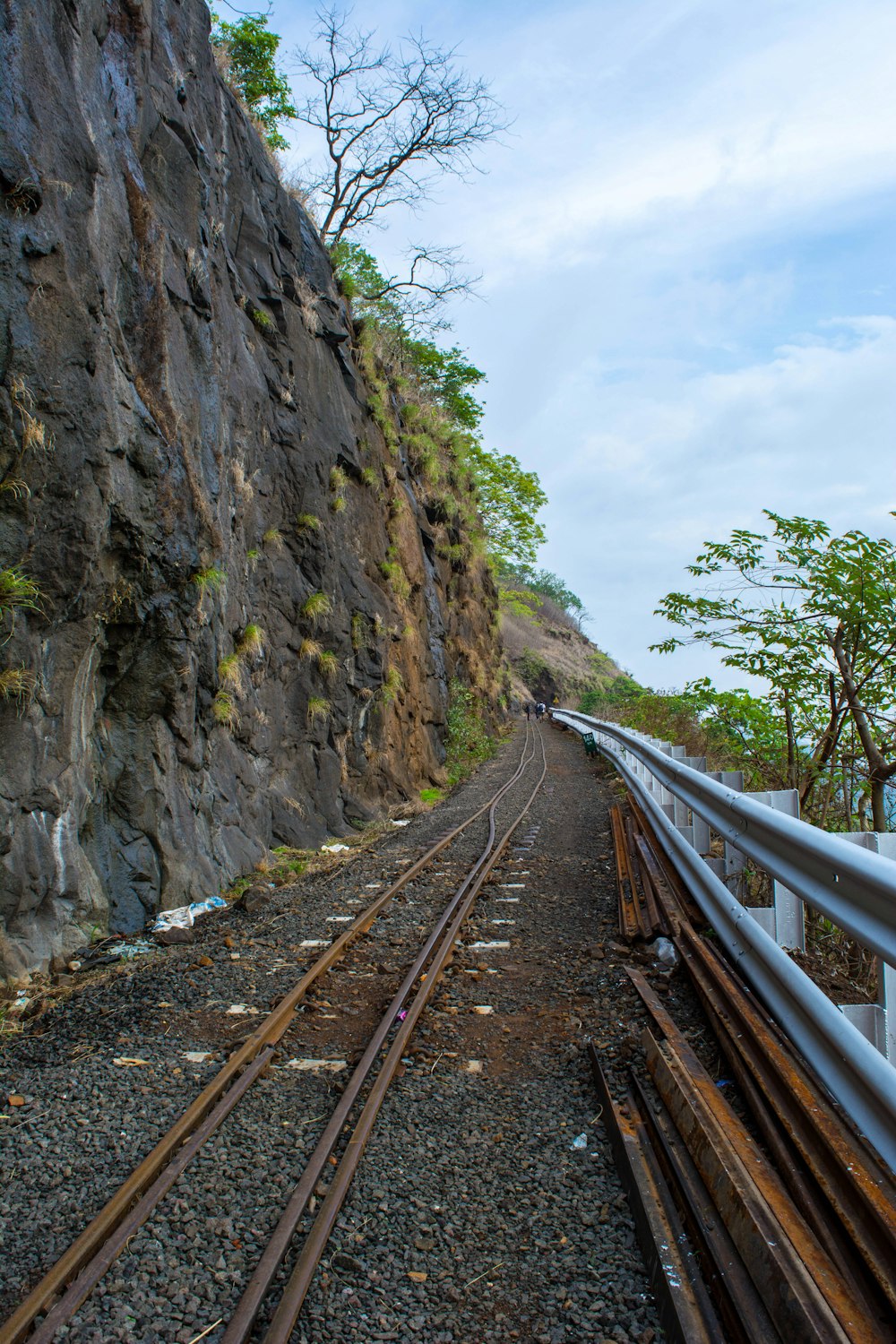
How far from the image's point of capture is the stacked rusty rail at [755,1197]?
2.14m

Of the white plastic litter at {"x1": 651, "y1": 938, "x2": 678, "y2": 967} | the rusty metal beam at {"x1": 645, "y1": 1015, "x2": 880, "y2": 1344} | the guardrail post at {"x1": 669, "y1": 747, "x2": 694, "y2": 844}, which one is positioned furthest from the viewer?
the guardrail post at {"x1": 669, "y1": 747, "x2": 694, "y2": 844}

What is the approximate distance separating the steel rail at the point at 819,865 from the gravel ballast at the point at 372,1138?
113cm

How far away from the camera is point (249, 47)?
735 inches

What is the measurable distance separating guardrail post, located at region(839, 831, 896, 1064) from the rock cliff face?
212 inches

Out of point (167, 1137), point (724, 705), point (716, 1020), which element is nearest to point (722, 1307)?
point (716, 1020)

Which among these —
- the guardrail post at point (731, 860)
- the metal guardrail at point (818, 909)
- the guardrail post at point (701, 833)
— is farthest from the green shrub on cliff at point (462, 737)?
the metal guardrail at point (818, 909)

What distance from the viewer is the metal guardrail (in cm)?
245

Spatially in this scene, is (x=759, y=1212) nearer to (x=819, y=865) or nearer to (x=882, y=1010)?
(x=882, y=1010)

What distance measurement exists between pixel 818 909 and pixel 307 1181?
2.17 metres

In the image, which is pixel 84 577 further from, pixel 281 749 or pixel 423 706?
pixel 423 706

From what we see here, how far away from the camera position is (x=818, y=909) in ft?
9.75

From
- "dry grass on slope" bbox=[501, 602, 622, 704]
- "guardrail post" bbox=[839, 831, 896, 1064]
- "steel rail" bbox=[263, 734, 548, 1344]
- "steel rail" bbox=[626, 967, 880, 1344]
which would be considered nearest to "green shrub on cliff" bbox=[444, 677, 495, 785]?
"steel rail" bbox=[263, 734, 548, 1344]

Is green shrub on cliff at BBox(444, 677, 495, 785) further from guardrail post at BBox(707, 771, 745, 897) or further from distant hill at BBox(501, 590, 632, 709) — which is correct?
distant hill at BBox(501, 590, 632, 709)

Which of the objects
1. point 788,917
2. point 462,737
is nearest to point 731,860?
point 788,917
